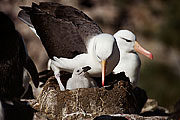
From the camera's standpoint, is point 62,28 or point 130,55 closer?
point 62,28

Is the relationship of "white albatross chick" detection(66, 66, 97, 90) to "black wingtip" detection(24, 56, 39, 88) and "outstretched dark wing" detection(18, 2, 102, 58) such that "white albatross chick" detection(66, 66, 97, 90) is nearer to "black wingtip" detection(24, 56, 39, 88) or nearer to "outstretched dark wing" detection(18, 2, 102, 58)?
"outstretched dark wing" detection(18, 2, 102, 58)

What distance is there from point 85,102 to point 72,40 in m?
1.09

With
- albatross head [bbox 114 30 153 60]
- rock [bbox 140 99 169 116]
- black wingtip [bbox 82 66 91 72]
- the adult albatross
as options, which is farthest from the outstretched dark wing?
rock [bbox 140 99 169 116]

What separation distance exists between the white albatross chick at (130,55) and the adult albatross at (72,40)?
26.7 inches

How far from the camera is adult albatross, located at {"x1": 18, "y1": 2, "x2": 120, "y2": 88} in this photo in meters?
6.45

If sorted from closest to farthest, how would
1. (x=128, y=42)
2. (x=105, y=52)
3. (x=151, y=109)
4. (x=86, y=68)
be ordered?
(x=105, y=52) → (x=86, y=68) → (x=128, y=42) → (x=151, y=109)

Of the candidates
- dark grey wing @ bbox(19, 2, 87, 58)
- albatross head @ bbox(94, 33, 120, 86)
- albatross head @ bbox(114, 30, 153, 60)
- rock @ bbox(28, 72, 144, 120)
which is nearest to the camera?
rock @ bbox(28, 72, 144, 120)

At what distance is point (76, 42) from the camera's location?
6734 millimetres

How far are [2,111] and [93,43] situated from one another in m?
1.69

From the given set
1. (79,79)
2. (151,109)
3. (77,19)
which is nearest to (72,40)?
(77,19)

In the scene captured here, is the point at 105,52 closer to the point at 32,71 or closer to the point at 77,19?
the point at 77,19

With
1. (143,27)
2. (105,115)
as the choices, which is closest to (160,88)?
(143,27)

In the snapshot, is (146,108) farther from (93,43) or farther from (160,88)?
(160,88)

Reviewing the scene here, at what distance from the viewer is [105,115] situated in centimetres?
576
